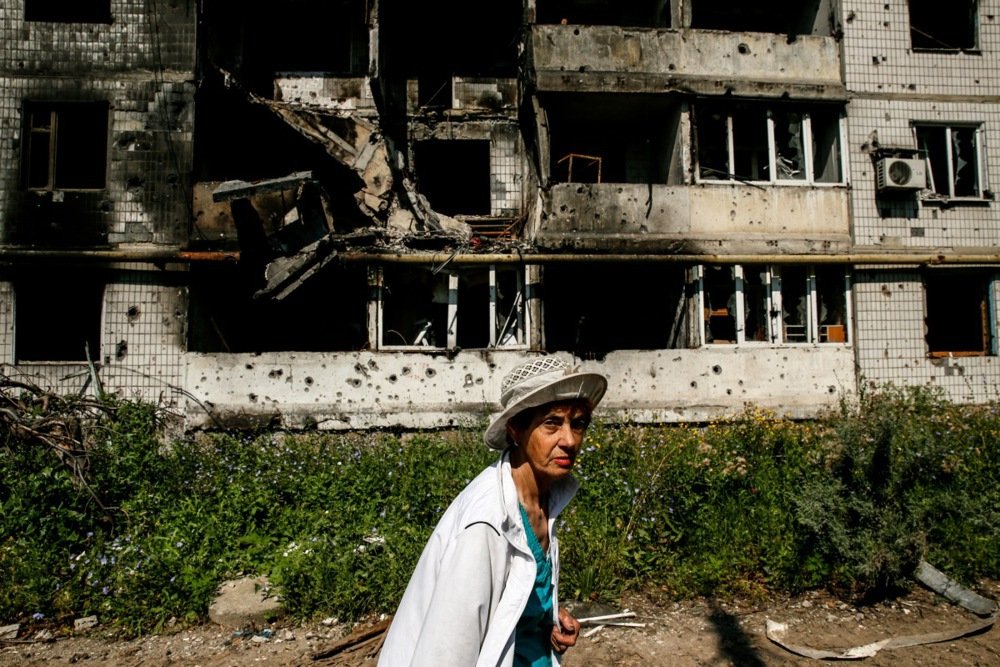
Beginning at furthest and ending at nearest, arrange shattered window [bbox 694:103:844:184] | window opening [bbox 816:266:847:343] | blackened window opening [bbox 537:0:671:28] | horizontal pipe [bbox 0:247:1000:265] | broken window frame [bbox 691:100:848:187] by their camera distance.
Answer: blackened window opening [bbox 537:0:671:28], shattered window [bbox 694:103:844:184], broken window frame [bbox 691:100:848:187], window opening [bbox 816:266:847:343], horizontal pipe [bbox 0:247:1000:265]

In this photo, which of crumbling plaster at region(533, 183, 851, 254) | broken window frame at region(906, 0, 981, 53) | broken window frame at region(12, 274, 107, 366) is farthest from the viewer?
broken window frame at region(906, 0, 981, 53)

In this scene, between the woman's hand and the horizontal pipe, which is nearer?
the woman's hand

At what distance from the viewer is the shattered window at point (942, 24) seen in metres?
12.6

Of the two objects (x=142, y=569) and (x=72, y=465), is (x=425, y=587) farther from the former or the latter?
(x=72, y=465)

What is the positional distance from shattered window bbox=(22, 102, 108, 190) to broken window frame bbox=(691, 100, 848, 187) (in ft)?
36.9

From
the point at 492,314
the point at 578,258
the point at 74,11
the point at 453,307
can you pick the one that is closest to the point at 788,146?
the point at 578,258

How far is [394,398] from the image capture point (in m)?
10.2

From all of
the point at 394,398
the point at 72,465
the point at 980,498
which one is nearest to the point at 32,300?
the point at 72,465

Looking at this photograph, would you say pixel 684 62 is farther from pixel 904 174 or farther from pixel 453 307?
pixel 453 307

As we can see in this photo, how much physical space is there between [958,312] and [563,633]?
13.9m

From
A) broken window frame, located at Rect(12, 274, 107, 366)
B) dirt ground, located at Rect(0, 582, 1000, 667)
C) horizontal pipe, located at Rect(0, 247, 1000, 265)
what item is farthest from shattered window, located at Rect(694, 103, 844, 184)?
broken window frame, located at Rect(12, 274, 107, 366)

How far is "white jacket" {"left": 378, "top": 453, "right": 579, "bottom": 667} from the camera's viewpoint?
59.6 inches

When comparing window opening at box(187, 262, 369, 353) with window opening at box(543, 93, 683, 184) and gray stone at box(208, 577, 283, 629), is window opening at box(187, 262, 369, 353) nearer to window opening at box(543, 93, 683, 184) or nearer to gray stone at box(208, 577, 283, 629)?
window opening at box(543, 93, 683, 184)

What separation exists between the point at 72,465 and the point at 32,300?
5471 mm
